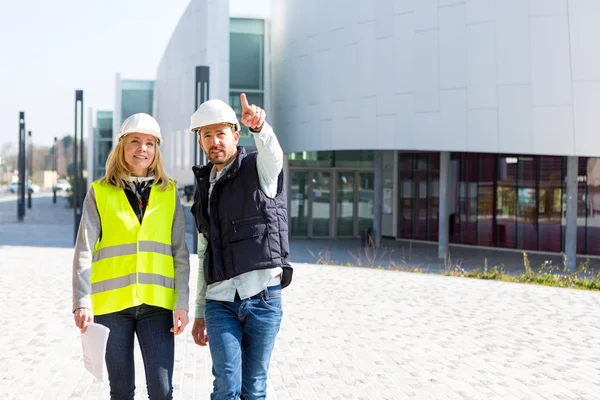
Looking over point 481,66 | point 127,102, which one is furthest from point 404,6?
point 127,102

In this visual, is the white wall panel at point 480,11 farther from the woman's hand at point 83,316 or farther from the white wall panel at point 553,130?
the woman's hand at point 83,316

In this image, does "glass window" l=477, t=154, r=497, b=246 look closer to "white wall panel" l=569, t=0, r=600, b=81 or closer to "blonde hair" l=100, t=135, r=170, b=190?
"white wall panel" l=569, t=0, r=600, b=81

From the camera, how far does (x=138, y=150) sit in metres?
3.86

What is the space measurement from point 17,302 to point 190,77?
19891mm

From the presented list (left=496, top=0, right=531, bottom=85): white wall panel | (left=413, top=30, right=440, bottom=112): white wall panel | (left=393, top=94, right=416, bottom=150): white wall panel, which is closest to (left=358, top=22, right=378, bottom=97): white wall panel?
(left=393, top=94, right=416, bottom=150): white wall panel

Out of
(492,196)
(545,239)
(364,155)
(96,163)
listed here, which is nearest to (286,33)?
(364,155)

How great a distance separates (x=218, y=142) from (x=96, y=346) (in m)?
1.14

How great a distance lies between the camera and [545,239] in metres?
23.0

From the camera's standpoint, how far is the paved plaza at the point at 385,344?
6023 mm

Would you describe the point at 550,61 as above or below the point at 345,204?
above

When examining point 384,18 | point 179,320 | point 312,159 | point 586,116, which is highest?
point 384,18

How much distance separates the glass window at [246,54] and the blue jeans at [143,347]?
22.6 meters

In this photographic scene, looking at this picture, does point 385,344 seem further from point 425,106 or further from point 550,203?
point 550,203

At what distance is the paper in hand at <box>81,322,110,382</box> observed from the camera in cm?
356
